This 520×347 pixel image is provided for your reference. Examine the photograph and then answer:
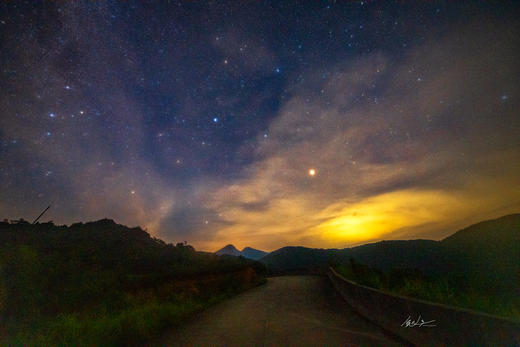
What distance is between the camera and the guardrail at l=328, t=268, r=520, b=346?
9.25ft

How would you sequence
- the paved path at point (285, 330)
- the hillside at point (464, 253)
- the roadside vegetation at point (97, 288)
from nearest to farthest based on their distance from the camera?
the paved path at point (285, 330) → the roadside vegetation at point (97, 288) → the hillside at point (464, 253)

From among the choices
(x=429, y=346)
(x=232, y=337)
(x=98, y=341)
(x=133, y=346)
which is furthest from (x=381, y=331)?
(x=98, y=341)

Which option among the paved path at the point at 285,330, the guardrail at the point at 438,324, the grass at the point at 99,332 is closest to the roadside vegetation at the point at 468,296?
the guardrail at the point at 438,324

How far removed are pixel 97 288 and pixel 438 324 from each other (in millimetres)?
31686

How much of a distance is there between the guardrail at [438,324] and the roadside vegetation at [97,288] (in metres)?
6.17

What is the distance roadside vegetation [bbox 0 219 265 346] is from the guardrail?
617 cm

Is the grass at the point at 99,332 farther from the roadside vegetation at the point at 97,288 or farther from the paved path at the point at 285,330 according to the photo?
the paved path at the point at 285,330

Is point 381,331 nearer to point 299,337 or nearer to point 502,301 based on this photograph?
point 299,337

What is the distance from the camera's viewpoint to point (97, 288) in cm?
2503

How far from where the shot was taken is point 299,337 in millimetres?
5090

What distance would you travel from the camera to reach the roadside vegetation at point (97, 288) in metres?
6.12

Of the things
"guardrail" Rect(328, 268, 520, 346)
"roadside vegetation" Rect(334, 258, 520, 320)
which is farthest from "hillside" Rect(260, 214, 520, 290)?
"guardrail" Rect(328, 268, 520, 346)

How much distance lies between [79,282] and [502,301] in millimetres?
37318

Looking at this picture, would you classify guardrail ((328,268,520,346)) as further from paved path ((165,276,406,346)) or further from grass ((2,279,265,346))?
grass ((2,279,265,346))
